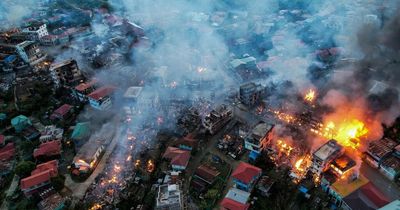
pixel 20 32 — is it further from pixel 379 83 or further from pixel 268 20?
pixel 379 83

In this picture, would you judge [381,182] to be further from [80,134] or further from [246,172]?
[80,134]

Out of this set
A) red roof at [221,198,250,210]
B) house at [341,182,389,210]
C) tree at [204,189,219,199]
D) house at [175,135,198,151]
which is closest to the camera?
house at [341,182,389,210]

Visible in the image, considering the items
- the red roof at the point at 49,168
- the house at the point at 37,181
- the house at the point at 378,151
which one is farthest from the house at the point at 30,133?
the house at the point at 378,151

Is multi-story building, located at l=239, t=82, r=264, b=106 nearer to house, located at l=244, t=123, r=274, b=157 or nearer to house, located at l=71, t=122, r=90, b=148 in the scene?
house, located at l=244, t=123, r=274, b=157

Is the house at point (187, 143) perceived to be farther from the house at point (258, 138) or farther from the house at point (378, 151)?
the house at point (378, 151)

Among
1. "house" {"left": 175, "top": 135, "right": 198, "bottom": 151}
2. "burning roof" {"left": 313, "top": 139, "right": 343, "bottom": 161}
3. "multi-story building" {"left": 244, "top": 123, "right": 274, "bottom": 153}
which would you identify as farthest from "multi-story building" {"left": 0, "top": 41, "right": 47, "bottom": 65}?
"burning roof" {"left": 313, "top": 139, "right": 343, "bottom": 161}

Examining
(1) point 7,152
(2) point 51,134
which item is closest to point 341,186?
(2) point 51,134
